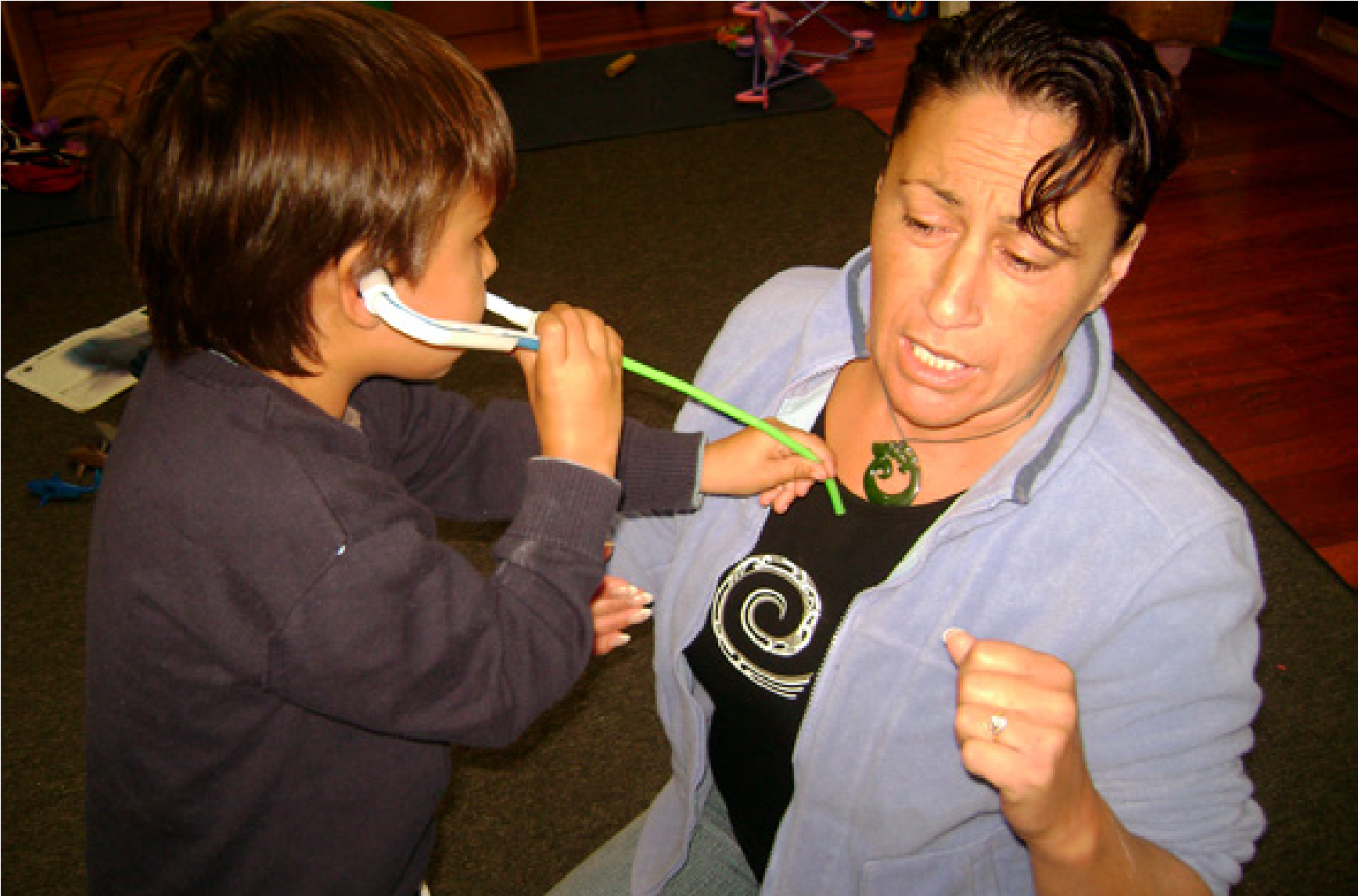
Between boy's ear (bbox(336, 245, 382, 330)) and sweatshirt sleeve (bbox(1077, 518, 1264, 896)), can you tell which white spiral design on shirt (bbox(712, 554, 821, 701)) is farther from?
boy's ear (bbox(336, 245, 382, 330))

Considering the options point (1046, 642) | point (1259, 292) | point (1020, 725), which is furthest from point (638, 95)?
point (1020, 725)

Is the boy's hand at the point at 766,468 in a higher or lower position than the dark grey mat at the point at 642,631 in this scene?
higher

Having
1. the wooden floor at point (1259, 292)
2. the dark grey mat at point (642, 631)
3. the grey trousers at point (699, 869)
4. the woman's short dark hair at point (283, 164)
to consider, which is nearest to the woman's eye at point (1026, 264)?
the woman's short dark hair at point (283, 164)

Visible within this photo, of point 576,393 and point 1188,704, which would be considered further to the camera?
point 576,393

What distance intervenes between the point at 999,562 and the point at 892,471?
179mm

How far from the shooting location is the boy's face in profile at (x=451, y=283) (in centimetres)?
106

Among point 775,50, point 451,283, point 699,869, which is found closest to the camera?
point 451,283

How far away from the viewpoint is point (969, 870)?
111cm

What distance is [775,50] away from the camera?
13.8 ft

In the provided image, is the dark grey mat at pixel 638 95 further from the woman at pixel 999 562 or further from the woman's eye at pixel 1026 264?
the woman's eye at pixel 1026 264

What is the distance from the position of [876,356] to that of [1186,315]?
2.23m

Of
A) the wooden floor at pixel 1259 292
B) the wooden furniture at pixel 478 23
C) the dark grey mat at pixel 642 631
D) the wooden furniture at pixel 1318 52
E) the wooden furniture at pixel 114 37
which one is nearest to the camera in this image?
the dark grey mat at pixel 642 631

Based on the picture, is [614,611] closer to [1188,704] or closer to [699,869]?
[699,869]

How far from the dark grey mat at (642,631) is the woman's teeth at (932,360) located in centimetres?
121
